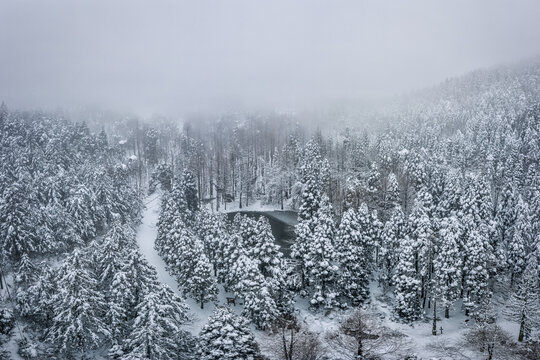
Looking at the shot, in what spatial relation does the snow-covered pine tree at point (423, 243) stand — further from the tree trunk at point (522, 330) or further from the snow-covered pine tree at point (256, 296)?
the snow-covered pine tree at point (256, 296)

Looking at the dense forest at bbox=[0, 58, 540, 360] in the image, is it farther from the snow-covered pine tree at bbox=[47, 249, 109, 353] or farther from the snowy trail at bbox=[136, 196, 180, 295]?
the snowy trail at bbox=[136, 196, 180, 295]

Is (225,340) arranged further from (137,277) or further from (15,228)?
(15,228)

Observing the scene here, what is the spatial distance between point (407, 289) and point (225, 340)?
23891 millimetres

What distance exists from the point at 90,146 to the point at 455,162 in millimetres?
106787

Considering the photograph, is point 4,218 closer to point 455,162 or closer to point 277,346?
point 277,346

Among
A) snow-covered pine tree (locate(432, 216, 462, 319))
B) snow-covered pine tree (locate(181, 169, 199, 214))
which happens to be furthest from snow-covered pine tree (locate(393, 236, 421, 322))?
snow-covered pine tree (locate(181, 169, 199, 214))

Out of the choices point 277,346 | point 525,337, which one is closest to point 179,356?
point 277,346

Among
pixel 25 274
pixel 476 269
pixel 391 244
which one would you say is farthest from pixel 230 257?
pixel 476 269

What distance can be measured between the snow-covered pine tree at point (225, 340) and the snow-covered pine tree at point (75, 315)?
34.7 feet

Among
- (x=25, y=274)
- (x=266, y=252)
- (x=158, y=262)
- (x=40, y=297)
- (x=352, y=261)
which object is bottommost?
(x=158, y=262)

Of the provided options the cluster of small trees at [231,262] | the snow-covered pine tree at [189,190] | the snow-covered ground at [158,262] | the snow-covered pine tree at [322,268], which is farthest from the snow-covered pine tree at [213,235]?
the snow-covered pine tree at [189,190]

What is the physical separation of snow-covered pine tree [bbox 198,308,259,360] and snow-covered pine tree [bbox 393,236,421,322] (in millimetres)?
20231

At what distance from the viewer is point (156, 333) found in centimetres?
3131

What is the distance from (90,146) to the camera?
9750 cm
